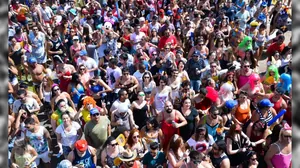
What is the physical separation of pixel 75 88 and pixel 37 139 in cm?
159

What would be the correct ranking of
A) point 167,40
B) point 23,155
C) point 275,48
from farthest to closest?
point 167,40
point 275,48
point 23,155

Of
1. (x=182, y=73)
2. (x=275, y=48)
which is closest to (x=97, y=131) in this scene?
(x=182, y=73)

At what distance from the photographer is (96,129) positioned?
5715mm

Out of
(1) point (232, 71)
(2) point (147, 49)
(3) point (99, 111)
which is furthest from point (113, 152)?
(2) point (147, 49)

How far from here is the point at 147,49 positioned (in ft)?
28.9

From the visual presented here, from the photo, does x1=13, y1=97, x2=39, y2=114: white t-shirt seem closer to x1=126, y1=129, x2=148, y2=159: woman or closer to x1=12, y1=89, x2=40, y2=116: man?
x1=12, y1=89, x2=40, y2=116: man

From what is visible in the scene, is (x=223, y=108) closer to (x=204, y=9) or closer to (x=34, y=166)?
(x=34, y=166)

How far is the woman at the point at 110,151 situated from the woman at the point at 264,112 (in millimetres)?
2060

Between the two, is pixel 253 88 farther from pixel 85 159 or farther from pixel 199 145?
pixel 85 159

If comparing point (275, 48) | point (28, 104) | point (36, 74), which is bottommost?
point (275, 48)

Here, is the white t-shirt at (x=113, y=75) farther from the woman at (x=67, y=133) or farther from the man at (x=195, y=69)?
the woman at (x=67, y=133)

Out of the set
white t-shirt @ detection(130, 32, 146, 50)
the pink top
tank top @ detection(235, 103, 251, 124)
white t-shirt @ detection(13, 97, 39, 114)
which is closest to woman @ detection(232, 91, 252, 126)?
tank top @ detection(235, 103, 251, 124)

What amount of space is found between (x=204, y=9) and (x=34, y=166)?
8.76 m

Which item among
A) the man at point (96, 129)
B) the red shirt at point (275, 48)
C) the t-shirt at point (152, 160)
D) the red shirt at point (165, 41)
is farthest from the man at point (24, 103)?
the red shirt at point (275, 48)
